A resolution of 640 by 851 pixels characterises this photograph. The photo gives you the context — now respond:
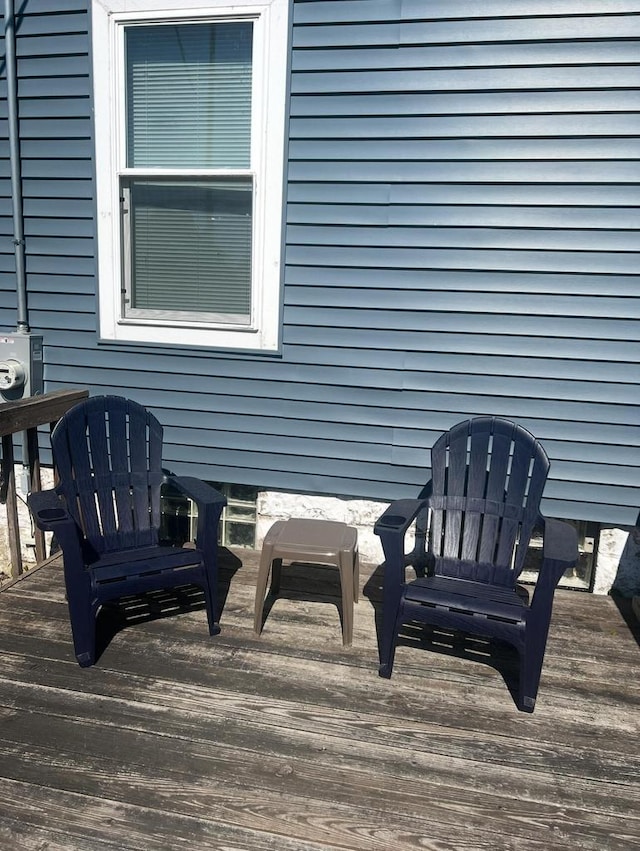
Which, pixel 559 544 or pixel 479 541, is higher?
pixel 559 544

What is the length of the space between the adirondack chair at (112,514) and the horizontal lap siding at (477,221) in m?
0.98

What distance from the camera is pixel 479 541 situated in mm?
2561

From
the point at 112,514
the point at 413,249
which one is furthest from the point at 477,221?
the point at 112,514

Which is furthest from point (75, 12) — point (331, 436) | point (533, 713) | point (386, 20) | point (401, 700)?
point (533, 713)

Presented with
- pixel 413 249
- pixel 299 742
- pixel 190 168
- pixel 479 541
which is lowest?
pixel 299 742

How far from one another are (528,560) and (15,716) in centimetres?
238

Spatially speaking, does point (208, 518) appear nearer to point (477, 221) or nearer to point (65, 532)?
point (65, 532)

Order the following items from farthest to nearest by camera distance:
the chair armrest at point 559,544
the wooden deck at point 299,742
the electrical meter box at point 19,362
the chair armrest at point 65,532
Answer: the electrical meter box at point 19,362, the chair armrest at point 65,532, the chair armrest at point 559,544, the wooden deck at point 299,742

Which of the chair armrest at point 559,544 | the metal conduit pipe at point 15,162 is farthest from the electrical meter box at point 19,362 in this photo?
the chair armrest at point 559,544

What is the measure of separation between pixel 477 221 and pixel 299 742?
88.2 inches

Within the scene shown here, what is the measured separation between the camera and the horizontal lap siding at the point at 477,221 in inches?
103

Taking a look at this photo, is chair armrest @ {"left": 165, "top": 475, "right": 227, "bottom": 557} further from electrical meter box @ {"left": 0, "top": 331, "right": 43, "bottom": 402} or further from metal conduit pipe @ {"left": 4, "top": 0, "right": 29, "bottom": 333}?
metal conduit pipe @ {"left": 4, "top": 0, "right": 29, "bottom": 333}

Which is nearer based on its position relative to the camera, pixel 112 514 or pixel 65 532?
pixel 65 532

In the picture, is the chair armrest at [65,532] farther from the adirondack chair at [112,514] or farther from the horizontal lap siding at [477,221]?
the horizontal lap siding at [477,221]
